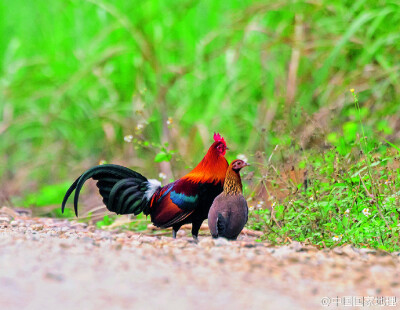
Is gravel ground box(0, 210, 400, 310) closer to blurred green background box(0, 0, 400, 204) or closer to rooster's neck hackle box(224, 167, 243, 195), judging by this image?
rooster's neck hackle box(224, 167, 243, 195)

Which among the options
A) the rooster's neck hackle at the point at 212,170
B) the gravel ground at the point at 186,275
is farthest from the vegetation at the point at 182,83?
the gravel ground at the point at 186,275

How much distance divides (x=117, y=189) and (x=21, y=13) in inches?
234

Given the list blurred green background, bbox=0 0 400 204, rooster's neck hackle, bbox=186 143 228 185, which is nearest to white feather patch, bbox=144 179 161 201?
rooster's neck hackle, bbox=186 143 228 185

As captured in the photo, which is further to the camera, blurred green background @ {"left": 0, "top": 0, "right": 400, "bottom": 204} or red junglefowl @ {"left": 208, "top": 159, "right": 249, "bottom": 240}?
blurred green background @ {"left": 0, "top": 0, "right": 400, "bottom": 204}

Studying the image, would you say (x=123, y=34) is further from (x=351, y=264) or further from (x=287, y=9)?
(x=351, y=264)

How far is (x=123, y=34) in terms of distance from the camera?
326 inches

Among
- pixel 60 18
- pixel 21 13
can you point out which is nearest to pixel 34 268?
pixel 60 18

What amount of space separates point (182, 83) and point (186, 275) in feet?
18.0

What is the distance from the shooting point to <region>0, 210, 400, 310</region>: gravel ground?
2369mm

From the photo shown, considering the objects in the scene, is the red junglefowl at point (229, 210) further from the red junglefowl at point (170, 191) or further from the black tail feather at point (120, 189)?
the black tail feather at point (120, 189)

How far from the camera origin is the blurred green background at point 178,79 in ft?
22.4

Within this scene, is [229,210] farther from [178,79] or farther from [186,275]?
[178,79]

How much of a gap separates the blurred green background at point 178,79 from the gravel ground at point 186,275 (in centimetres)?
280

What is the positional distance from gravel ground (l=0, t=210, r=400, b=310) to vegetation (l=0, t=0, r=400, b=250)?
1.79m
